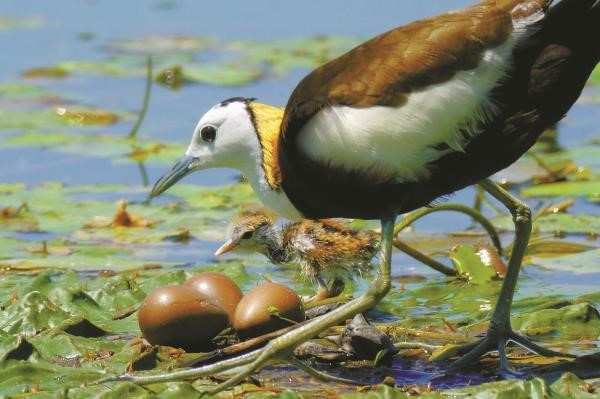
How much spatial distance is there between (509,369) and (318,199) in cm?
117

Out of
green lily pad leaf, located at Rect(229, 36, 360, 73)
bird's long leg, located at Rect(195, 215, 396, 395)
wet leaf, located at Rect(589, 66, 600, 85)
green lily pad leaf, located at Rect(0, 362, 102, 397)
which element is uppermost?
bird's long leg, located at Rect(195, 215, 396, 395)

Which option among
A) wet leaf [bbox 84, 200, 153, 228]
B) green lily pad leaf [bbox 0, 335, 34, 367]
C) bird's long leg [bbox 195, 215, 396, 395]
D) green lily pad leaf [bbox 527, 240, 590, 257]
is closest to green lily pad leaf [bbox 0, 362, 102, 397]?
green lily pad leaf [bbox 0, 335, 34, 367]

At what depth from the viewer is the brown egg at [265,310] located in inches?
282

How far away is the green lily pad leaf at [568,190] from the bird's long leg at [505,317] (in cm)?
285

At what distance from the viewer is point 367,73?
6.68 m

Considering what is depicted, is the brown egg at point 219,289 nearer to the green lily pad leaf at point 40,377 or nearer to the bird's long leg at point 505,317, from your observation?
the green lily pad leaf at point 40,377

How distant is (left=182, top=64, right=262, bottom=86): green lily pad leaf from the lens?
13.7 m

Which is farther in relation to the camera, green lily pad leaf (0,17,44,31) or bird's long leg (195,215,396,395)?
green lily pad leaf (0,17,44,31)

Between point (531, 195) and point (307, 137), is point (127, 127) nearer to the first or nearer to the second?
point (531, 195)

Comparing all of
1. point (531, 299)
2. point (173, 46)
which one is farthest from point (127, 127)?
point (531, 299)

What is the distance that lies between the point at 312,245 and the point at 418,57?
1.77m

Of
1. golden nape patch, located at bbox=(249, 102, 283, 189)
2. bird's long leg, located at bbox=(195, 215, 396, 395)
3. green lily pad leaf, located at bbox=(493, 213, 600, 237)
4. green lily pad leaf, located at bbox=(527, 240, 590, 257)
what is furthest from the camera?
green lily pad leaf, located at bbox=(493, 213, 600, 237)

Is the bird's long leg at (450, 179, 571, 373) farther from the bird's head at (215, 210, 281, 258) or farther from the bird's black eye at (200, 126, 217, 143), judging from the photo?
the bird's head at (215, 210, 281, 258)

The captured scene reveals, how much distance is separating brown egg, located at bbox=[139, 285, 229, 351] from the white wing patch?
3.15 feet
